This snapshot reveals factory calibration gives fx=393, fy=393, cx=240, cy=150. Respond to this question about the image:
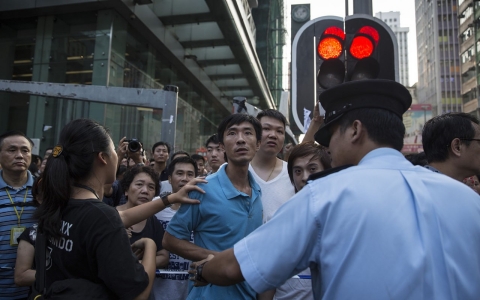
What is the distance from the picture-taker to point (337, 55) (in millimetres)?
3879

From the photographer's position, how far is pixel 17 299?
3.25 meters

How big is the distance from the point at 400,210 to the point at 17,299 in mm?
3225

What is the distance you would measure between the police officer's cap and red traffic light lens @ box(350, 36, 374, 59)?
2.20m

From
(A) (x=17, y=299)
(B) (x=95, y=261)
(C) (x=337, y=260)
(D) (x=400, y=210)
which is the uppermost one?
(D) (x=400, y=210)

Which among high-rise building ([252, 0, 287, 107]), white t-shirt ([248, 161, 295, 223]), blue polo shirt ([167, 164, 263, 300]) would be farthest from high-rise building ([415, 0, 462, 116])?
blue polo shirt ([167, 164, 263, 300])

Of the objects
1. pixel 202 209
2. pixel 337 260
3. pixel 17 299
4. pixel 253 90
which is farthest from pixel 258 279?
pixel 253 90

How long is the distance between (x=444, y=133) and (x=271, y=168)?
1.45 metres

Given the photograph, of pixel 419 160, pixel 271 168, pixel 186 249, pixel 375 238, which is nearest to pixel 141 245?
pixel 186 249

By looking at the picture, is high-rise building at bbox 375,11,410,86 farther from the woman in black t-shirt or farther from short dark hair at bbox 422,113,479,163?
the woman in black t-shirt

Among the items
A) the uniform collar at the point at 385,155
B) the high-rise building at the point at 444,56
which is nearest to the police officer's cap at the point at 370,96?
the uniform collar at the point at 385,155

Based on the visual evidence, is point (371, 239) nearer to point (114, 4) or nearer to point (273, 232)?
point (273, 232)

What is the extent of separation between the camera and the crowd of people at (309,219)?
135 centimetres

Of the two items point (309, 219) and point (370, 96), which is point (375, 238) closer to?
point (309, 219)

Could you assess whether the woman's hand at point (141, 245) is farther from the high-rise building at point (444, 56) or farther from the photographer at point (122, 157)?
the high-rise building at point (444, 56)
